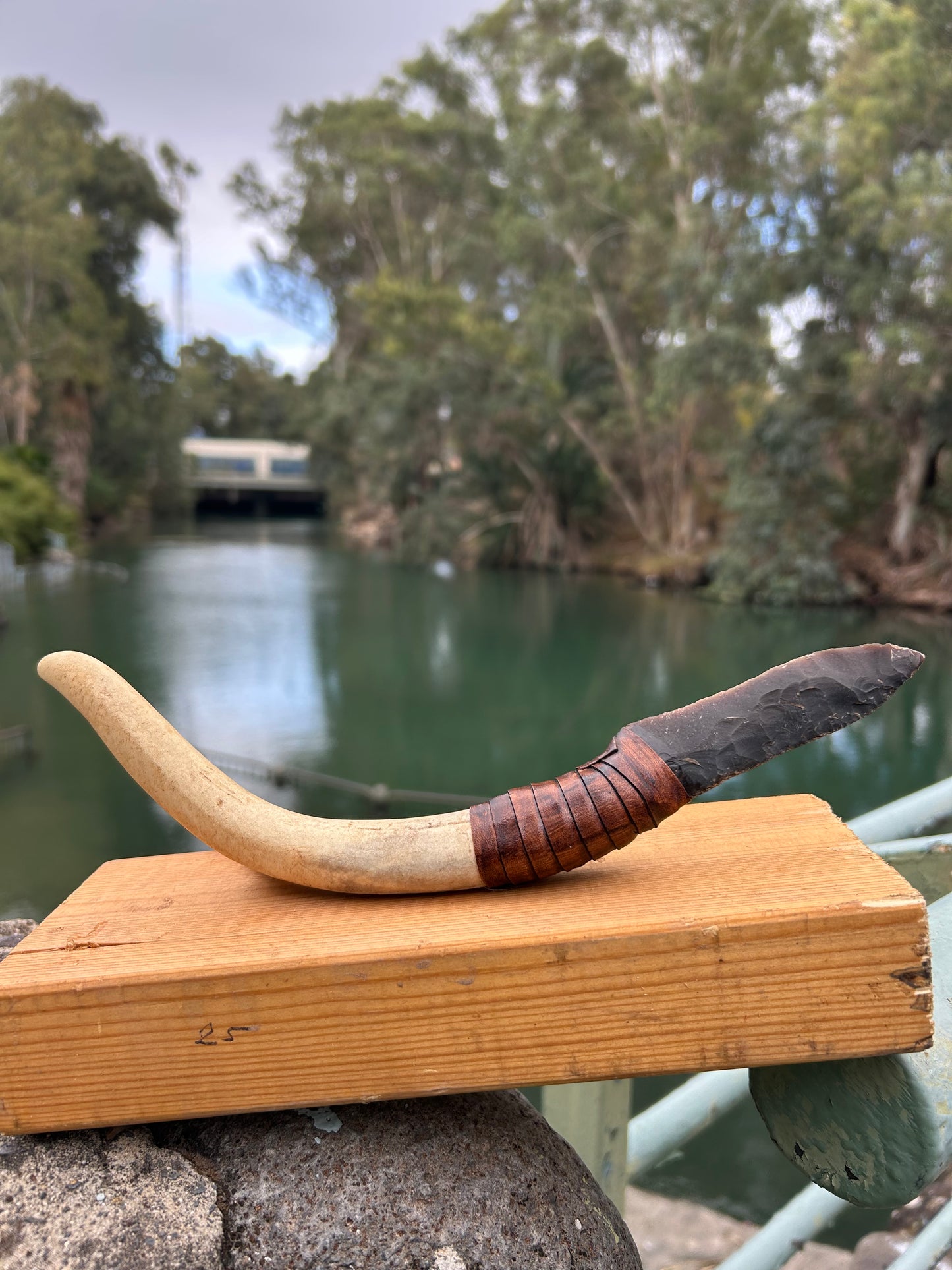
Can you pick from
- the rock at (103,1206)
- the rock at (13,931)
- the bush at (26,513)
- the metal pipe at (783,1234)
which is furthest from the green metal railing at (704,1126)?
the bush at (26,513)

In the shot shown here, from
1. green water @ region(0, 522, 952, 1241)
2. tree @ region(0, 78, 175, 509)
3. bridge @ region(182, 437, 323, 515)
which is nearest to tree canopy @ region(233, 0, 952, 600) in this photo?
green water @ region(0, 522, 952, 1241)

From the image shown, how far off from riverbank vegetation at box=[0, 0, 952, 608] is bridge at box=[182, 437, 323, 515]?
1602 centimetres

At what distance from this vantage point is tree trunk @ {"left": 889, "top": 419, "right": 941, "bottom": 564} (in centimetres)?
1652

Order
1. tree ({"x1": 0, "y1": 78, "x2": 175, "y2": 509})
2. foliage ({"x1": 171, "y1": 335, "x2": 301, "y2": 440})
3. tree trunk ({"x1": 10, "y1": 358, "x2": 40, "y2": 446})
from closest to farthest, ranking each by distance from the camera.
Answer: tree ({"x1": 0, "y1": 78, "x2": 175, "y2": 509}) → tree trunk ({"x1": 10, "y1": 358, "x2": 40, "y2": 446}) → foliage ({"x1": 171, "y1": 335, "x2": 301, "y2": 440})

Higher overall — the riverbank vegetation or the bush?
the riverbank vegetation

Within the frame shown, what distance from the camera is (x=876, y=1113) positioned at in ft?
2.49

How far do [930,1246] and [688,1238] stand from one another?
76.7 inches

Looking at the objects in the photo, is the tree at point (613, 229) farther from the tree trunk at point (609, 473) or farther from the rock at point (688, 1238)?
the rock at point (688, 1238)

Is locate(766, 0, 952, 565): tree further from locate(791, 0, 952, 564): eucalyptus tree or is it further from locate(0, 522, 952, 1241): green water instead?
locate(0, 522, 952, 1241): green water

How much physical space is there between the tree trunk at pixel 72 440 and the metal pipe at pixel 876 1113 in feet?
102

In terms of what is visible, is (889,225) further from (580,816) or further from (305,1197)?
(305,1197)

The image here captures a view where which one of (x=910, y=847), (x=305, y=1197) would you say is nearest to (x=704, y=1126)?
(x=910, y=847)

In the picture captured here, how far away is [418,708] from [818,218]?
11.0m

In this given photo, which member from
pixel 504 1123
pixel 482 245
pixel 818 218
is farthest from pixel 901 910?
pixel 482 245
